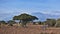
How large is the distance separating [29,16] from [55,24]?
7.62m

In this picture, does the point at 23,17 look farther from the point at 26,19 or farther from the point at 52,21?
the point at 52,21

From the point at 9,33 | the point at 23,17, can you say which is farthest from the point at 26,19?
the point at 9,33

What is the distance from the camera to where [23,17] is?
55.7 meters

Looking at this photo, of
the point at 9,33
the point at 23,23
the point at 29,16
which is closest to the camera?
the point at 9,33

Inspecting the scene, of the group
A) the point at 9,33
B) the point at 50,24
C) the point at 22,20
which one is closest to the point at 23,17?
the point at 22,20

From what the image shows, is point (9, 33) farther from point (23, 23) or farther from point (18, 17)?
point (18, 17)

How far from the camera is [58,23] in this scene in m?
52.7

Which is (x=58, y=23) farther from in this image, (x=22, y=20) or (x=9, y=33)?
(x=9, y=33)

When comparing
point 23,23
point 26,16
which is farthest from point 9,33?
point 26,16

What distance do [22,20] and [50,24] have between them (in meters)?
8.00

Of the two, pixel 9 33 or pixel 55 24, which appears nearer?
pixel 9 33

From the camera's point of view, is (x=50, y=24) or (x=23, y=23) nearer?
(x=23, y=23)

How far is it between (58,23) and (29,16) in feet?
28.8

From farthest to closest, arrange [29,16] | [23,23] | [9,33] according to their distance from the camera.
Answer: [29,16], [23,23], [9,33]
